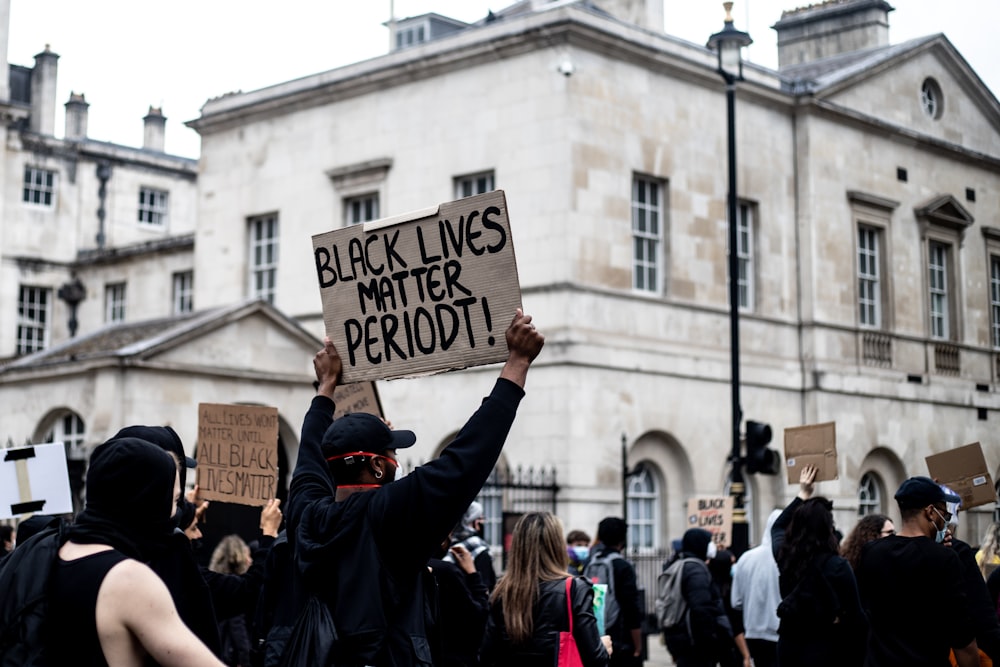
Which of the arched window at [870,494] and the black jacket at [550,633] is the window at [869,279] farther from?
the black jacket at [550,633]

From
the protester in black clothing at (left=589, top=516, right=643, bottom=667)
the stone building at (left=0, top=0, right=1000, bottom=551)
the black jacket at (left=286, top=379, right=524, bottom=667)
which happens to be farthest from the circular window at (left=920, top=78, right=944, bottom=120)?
the black jacket at (left=286, top=379, right=524, bottom=667)

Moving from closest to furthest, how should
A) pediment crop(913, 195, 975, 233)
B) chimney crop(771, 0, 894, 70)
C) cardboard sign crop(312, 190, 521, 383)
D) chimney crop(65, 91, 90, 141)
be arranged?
1. cardboard sign crop(312, 190, 521, 383)
2. pediment crop(913, 195, 975, 233)
3. chimney crop(771, 0, 894, 70)
4. chimney crop(65, 91, 90, 141)

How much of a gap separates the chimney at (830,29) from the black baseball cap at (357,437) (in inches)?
1229

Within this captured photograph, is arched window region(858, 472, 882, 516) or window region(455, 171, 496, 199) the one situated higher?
window region(455, 171, 496, 199)

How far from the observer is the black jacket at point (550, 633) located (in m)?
7.43

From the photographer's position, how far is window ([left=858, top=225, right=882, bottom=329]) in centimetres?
2984

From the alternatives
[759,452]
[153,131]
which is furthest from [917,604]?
[153,131]

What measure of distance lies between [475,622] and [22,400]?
54.8 ft

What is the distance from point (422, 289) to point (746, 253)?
22.6m

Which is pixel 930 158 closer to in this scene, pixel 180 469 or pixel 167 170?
pixel 167 170

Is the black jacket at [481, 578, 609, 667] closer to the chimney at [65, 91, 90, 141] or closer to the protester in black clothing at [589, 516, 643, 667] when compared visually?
the protester in black clothing at [589, 516, 643, 667]

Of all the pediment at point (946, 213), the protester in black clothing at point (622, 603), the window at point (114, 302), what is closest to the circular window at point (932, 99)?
the pediment at point (946, 213)

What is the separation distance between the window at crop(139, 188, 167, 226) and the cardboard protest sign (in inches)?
1566

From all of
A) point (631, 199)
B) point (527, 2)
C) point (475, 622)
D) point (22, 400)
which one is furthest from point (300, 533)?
point (527, 2)
